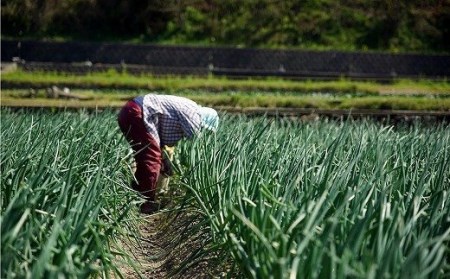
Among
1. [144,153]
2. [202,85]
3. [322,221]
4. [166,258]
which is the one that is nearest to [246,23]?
[202,85]

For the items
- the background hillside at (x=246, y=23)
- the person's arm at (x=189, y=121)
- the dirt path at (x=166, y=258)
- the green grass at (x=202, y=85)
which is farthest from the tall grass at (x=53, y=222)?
the background hillside at (x=246, y=23)

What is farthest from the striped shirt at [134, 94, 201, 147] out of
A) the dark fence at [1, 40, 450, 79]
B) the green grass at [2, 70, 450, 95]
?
the dark fence at [1, 40, 450, 79]

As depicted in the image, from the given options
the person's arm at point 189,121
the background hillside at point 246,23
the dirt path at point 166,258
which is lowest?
the background hillside at point 246,23

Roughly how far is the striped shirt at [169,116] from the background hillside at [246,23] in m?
18.0

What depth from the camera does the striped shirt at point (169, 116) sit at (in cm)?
425

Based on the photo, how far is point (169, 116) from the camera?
14.3ft

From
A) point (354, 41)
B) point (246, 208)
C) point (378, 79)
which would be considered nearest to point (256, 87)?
point (378, 79)

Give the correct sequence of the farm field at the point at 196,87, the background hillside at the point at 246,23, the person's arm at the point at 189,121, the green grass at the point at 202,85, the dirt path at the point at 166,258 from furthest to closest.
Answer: the background hillside at the point at 246,23 → the green grass at the point at 202,85 → the farm field at the point at 196,87 → the person's arm at the point at 189,121 → the dirt path at the point at 166,258

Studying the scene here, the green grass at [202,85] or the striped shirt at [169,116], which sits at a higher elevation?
the striped shirt at [169,116]

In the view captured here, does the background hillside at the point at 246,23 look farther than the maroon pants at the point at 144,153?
Yes

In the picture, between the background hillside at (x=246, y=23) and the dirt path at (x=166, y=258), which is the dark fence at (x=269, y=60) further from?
the dirt path at (x=166, y=258)

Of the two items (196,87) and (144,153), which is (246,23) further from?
(144,153)

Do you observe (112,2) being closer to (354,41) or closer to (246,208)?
(354,41)

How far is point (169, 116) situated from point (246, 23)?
62.5ft
